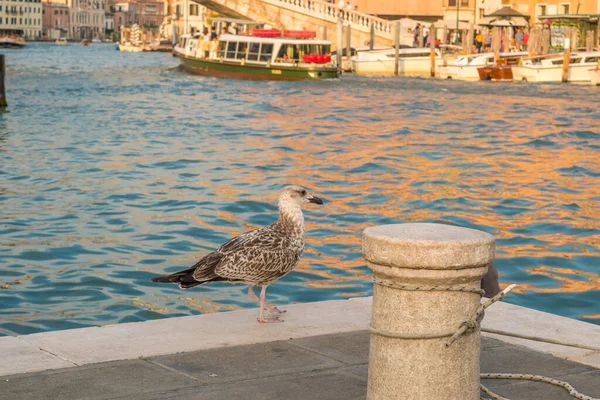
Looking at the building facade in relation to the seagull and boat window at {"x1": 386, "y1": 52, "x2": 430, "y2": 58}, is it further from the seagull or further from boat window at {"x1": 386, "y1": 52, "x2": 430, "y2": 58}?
the seagull

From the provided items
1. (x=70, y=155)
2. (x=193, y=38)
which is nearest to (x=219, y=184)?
(x=70, y=155)

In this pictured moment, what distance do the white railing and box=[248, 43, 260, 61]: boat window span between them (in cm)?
1257

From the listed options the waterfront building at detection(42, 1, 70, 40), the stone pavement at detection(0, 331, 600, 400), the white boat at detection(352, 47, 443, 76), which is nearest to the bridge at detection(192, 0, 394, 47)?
the white boat at detection(352, 47, 443, 76)

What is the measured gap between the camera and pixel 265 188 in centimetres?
1554

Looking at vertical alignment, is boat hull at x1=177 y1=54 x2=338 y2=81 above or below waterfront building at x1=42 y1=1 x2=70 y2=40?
below

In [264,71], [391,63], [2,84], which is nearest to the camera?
[2,84]

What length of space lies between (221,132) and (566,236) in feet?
41.1

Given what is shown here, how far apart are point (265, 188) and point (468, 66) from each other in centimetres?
2746

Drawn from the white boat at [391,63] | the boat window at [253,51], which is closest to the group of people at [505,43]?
the white boat at [391,63]

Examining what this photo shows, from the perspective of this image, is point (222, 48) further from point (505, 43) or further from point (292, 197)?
point (292, 197)

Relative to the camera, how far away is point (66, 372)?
184 inches

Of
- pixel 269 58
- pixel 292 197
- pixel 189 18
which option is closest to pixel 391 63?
pixel 269 58

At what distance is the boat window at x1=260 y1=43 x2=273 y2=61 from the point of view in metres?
41.5

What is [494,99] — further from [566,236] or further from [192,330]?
[192,330]
